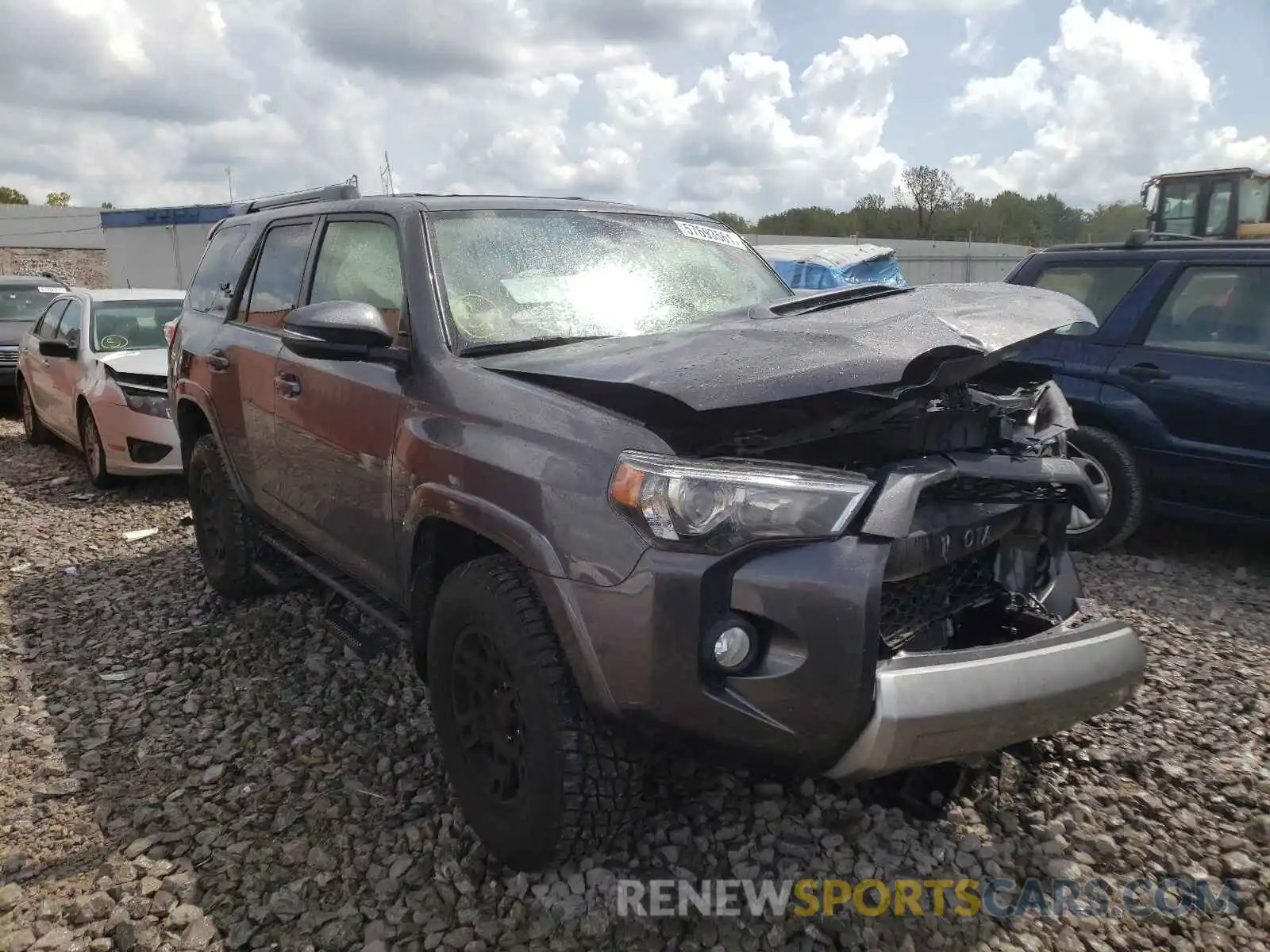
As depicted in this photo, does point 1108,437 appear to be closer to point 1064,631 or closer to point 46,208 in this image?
point 1064,631

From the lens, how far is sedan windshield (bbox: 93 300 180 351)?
7902 mm

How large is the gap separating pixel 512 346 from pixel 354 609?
181 centimetres

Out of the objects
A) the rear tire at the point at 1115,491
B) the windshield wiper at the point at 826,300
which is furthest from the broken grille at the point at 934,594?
the rear tire at the point at 1115,491

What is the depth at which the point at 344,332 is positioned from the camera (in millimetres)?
2857

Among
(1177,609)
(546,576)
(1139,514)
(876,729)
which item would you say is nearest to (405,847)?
(546,576)

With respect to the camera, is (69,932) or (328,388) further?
(328,388)

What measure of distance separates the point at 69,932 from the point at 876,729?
2.18 metres

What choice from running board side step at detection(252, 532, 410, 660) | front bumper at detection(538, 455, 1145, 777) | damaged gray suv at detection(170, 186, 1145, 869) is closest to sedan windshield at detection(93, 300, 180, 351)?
running board side step at detection(252, 532, 410, 660)

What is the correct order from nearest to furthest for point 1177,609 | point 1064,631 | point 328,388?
1. point 1064,631
2. point 328,388
3. point 1177,609

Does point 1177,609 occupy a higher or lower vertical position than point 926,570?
lower

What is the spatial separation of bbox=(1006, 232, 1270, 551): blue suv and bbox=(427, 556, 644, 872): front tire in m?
3.48

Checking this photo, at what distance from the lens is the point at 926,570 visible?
7.93 ft

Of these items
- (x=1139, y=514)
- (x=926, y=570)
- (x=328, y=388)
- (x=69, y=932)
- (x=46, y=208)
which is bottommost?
(x=69, y=932)

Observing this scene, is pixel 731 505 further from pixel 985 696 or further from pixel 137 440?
pixel 137 440
